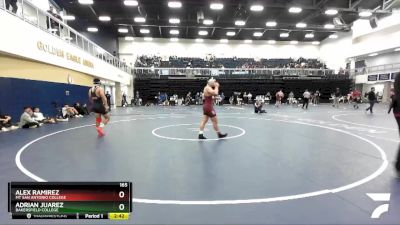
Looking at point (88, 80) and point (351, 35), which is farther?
point (351, 35)

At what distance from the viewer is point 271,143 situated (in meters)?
8.02

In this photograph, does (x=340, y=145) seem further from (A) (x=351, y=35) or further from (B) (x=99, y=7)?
(A) (x=351, y=35)

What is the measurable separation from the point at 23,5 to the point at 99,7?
16.8 m

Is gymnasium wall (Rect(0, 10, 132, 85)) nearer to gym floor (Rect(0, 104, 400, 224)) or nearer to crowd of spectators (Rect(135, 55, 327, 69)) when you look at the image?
gym floor (Rect(0, 104, 400, 224))

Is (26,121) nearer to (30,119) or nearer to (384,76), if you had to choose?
(30,119)

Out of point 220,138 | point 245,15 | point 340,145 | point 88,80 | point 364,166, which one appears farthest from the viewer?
point 245,15

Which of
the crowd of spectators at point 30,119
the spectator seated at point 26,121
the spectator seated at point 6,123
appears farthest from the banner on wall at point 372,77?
the spectator seated at point 6,123

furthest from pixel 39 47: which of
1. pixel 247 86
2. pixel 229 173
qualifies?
pixel 247 86

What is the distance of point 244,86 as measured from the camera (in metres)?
36.7

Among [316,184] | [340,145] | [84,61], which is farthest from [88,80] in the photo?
[316,184]
